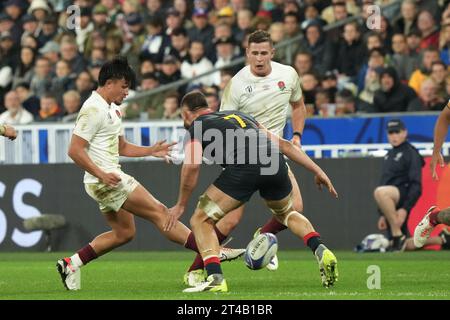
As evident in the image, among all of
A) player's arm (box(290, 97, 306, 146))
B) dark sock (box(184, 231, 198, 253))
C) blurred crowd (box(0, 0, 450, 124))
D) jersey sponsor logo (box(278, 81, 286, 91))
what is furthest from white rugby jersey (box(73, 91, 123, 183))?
blurred crowd (box(0, 0, 450, 124))

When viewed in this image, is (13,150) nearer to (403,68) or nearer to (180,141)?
(180,141)

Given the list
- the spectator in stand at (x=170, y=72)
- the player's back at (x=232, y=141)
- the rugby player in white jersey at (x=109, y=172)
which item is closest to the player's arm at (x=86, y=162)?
the rugby player in white jersey at (x=109, y=172)

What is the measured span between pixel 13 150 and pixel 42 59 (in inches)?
143

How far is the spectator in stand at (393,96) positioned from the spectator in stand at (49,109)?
5789 mm

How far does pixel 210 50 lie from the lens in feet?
74.1

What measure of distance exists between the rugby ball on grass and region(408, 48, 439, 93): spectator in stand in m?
8.03

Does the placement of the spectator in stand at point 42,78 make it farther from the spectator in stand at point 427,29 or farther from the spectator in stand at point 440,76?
the spectator in stand at point 440,76

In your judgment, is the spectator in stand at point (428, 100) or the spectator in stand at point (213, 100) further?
the spectator in stand at point (213, 100)

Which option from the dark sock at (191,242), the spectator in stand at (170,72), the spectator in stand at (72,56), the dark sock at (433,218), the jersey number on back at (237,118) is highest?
the spectator in stand at (72,56)

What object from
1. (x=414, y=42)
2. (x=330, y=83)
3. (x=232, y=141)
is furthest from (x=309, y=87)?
(x=232, y=141)

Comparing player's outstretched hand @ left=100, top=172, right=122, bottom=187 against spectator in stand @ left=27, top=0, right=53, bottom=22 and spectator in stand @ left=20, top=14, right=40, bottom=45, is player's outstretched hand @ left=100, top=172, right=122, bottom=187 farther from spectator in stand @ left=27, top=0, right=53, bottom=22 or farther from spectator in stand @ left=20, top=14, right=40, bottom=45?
spectator in stand @ left=27, top=0, right=53, bottom=22

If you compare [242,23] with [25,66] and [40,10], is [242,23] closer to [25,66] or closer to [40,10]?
[25,66]

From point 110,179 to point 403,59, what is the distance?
889 cm

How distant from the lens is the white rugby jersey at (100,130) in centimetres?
1245
